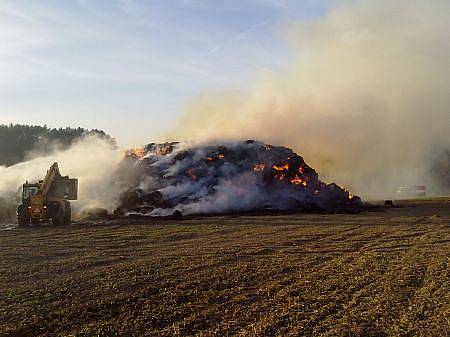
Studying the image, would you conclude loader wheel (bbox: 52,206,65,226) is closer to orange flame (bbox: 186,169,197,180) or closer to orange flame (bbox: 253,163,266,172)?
orange flame (bbox: 186,169,197,180)

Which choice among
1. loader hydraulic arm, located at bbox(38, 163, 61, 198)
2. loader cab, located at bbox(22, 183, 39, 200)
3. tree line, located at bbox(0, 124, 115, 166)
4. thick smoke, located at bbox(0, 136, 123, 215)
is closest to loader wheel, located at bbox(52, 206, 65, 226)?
loader hydraulic arm, located at bbox(38, 163, 61, 198)

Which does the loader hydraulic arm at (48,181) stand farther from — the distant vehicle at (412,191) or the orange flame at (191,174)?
the distant vehicle at (412,191)

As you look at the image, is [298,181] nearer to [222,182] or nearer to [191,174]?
[222,182]

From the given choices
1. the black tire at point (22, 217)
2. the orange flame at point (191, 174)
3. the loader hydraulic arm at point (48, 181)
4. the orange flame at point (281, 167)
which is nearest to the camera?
the black tire at point (22, 217)

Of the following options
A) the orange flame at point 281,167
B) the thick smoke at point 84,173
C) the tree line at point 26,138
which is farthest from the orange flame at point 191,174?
the tree line at point 26,138

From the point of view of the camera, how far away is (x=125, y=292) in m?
13.2

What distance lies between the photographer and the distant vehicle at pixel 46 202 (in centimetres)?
3612

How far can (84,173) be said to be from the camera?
52656mm

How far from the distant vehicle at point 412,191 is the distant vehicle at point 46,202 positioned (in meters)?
84.8

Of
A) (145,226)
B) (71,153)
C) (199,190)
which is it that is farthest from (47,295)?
(71,153)

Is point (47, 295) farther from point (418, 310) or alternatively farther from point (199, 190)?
point (199, 190)

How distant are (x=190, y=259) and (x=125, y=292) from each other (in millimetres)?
5674

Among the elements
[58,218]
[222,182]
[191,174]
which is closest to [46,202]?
[58,218]

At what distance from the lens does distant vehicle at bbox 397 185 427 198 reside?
105m
